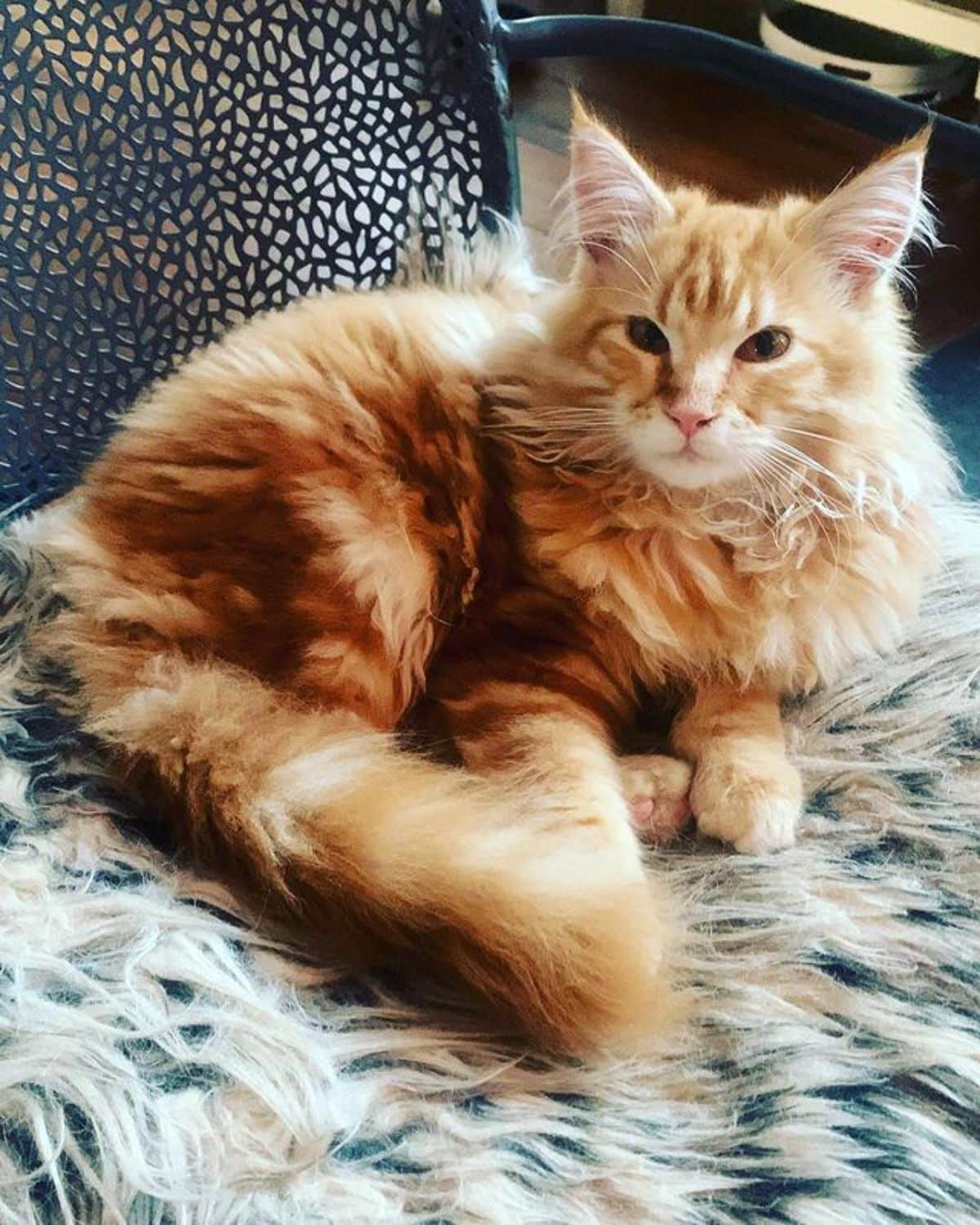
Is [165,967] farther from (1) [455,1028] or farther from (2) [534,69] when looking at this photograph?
(2) [534,69]

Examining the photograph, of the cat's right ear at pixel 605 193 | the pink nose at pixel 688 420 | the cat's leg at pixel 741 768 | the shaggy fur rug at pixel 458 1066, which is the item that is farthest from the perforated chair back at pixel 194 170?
the cat's leg at pixel 741 768

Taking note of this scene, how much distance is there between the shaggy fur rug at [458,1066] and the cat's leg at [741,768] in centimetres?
3

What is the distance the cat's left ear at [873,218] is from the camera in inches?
38.5

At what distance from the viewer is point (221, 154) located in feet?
4.28

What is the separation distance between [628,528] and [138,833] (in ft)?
1.70

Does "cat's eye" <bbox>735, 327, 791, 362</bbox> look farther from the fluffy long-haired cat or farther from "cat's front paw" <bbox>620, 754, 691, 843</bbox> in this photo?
"cat's front paw" <bbox>620, 754, 691, 843</bbox>

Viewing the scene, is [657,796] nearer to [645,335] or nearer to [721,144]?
[645,335]

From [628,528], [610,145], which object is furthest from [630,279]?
[628,528]

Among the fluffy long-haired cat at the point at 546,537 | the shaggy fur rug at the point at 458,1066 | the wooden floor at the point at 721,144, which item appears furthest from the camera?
the wooden floor at the point at 721,144

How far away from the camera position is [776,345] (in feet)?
3.35

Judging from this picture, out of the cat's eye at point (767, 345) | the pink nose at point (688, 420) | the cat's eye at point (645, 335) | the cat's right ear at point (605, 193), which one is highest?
the cat's right ear at point (605, 193)

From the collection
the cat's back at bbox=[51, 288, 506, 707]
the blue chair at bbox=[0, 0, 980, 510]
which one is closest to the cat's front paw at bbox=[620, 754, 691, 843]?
the cat's back at bbox=[51, 288, 506, 707]

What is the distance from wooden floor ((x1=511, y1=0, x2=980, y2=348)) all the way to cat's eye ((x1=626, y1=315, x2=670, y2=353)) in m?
1.11

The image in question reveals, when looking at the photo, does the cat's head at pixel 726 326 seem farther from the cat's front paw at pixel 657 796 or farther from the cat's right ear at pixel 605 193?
the cat's front paw at pixel 657 796
